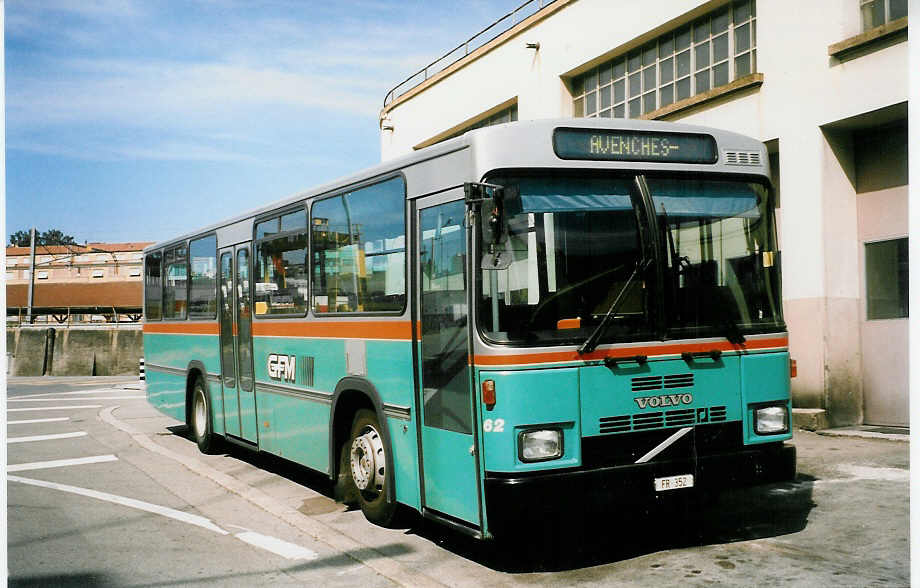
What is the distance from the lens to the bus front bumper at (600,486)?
5.80m

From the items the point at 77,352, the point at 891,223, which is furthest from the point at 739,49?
the point at 77,352

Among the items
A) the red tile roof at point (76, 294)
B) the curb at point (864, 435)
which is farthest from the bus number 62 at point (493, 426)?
the red tile roof at point (76, 294)

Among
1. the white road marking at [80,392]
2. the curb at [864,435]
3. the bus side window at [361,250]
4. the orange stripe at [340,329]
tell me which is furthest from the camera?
the white road marking at [80,392]

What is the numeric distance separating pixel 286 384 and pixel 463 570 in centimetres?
378

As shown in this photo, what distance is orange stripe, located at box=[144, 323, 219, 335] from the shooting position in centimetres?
1211

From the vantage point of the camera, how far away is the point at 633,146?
21.2 ft

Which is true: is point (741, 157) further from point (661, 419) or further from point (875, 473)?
point (875, 473)

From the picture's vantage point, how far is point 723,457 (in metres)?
6.36

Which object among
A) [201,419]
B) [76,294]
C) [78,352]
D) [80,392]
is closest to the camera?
[201,419]

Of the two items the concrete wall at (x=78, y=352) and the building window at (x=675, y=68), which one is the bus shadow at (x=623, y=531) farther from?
the concrete wall at (x=78, y=352)

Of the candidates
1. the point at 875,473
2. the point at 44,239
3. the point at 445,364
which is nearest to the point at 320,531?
the point at 445,364

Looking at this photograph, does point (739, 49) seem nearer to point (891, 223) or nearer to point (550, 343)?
point (891, 223)

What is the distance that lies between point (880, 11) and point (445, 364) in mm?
8696

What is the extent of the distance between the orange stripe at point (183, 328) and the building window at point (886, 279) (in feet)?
28.4
